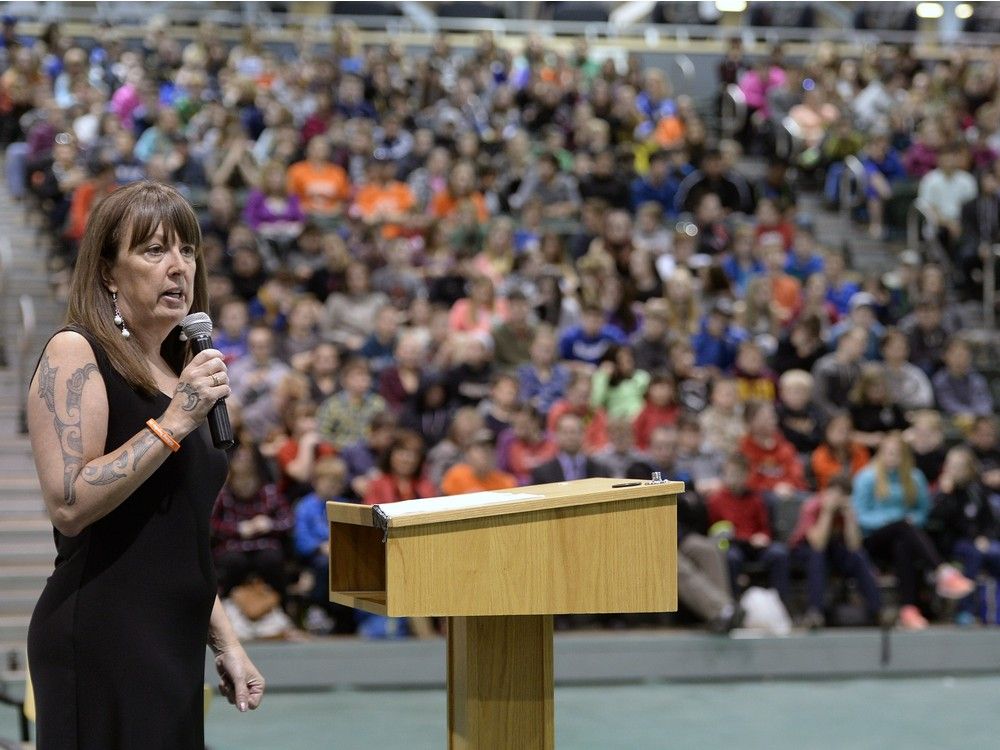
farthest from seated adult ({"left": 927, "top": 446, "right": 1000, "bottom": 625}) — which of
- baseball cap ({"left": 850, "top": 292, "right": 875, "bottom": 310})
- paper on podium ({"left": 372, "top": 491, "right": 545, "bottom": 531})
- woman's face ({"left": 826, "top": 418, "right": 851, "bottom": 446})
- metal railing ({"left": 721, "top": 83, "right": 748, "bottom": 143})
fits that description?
metal railing ({"left": 721, "top": 83, "right": 748, "bottom": 143})

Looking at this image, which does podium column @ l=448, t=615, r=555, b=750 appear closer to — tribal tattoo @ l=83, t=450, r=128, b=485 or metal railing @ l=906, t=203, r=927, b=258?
tribal tattoo @ l=83, t=450, r=128, b=485

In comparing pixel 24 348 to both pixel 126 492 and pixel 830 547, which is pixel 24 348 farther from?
pixel 126 492

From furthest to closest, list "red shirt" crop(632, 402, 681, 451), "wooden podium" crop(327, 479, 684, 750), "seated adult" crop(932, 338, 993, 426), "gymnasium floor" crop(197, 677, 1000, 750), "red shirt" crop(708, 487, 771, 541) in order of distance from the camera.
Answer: "seated adult" crop(932, 338, 993, 426), "red shirt" crop(632, 402, 681, 451), "red shirt" crop(708, 487, 771, 541), "gymnasium floor" crop(197, 677, 1000, 750), "wooden podium" crop(327, 479, 684, 750)

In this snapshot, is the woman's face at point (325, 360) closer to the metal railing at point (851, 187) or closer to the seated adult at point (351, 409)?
the seated adult at point (351, 409)

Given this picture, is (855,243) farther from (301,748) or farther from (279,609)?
(301,748)

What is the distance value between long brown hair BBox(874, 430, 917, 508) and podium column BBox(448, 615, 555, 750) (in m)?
6.06

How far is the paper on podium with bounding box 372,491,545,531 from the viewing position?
2.35 m

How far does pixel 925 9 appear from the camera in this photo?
64.4ft

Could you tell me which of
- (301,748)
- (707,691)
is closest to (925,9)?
(707,691)

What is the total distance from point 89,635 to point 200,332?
51 centimetres

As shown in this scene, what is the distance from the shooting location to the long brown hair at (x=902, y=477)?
8.32 metres

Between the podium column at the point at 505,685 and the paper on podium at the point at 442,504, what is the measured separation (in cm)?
22

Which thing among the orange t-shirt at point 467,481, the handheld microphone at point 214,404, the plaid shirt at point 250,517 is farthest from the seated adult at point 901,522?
the handheld microphone at point 214,404

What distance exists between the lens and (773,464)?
8.63m
